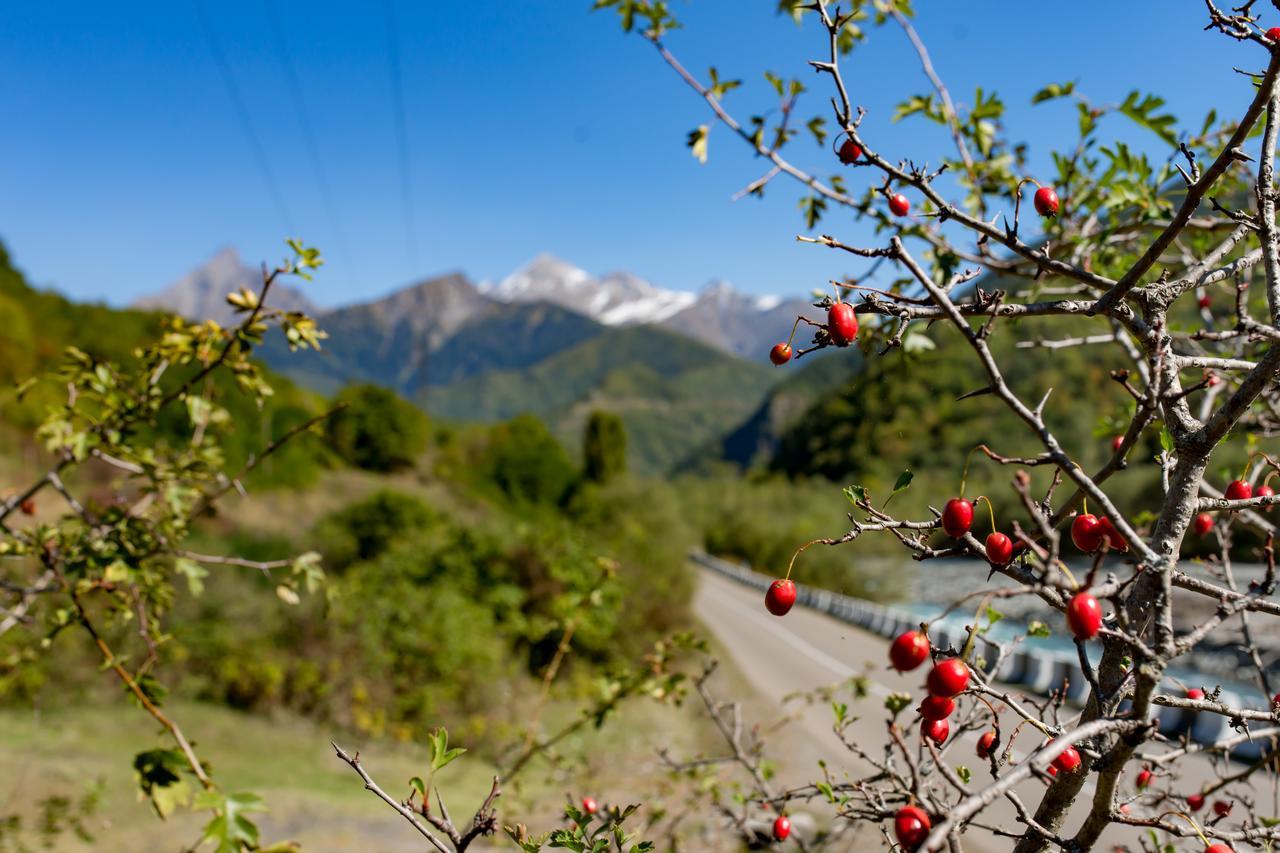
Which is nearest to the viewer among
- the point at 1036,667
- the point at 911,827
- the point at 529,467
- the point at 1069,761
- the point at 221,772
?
the point at 911,827

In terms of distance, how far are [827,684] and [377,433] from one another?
35.4 metres

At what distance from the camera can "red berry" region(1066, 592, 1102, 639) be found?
104cm

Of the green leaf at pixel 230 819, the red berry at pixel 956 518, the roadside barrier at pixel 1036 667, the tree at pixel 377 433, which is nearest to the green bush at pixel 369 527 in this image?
the roadside barrier at pixel 1036 667

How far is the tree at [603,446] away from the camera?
49.6m

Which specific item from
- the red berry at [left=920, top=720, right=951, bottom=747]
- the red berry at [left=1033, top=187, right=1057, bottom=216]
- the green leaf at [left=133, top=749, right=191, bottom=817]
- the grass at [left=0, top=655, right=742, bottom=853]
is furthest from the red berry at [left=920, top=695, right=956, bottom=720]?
the grass at [left=0, top=655, right=742, bottom=853]

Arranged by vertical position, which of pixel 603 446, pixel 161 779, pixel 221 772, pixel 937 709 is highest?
pixel 603 446

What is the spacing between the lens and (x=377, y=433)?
41.7 metres

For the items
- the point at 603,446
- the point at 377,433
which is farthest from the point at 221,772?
the point at 603,446

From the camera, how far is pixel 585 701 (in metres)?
11.3

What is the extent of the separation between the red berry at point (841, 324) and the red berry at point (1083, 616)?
595mm

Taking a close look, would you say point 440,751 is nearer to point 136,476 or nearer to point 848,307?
point 848,307

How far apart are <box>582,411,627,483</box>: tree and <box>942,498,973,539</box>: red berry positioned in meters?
47.5

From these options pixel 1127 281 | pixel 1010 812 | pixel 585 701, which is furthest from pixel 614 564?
pixel 585 701

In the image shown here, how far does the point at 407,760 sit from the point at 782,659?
29.6 ft
